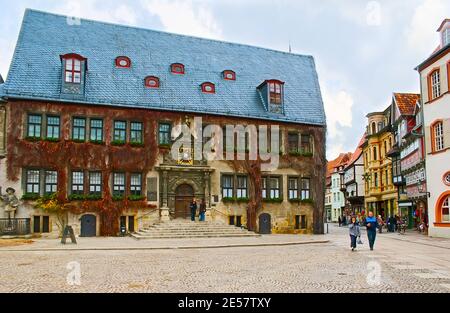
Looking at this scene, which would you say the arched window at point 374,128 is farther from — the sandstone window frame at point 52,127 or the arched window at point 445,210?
the sandstone window frame at point 52,127

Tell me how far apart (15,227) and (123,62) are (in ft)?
43.1

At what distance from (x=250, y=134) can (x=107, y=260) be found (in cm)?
1877

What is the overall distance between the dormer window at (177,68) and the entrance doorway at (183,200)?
8.48 m

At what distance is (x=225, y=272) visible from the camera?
12.8 meters

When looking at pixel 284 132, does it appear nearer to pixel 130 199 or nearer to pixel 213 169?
pixel 213 169

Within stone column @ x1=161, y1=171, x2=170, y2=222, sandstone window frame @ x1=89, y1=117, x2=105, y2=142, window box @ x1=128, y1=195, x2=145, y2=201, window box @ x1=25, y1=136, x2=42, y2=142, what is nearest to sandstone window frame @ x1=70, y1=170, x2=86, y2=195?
sandstone window frame @ x1=89, y1=117, x2=105, y2=142

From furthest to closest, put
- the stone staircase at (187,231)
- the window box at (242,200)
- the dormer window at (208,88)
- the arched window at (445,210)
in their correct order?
the dormer window at (208,88) → the window box at (242,200) → the arched window at (445,210) → the stone staircase at (187,231)

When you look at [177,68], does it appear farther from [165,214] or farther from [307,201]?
[307,201]

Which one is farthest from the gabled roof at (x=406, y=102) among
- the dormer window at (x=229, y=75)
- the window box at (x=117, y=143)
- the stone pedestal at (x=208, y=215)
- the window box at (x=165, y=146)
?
the window box at (x=117, y=143)

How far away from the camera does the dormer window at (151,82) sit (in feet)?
104

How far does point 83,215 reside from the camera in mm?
28125

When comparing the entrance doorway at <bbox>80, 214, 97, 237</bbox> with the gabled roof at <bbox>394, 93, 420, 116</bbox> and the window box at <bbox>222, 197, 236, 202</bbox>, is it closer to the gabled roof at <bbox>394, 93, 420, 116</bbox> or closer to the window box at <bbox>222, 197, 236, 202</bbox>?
the window box at <bbox>222, 197, 236, 202</bbox>
